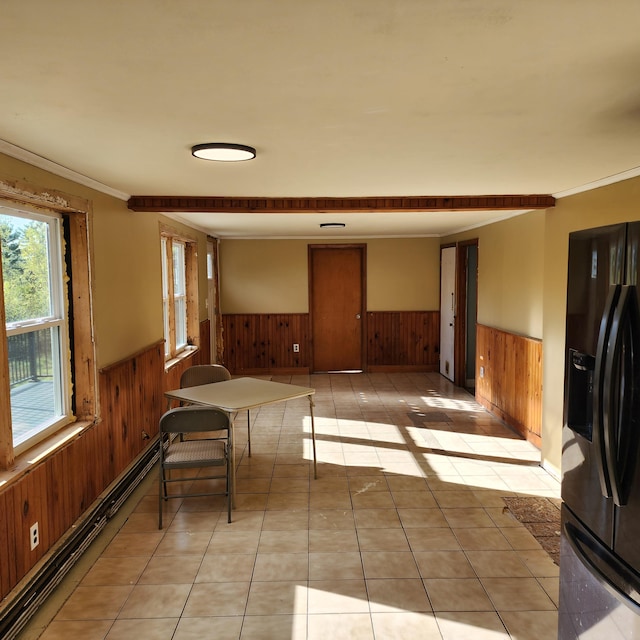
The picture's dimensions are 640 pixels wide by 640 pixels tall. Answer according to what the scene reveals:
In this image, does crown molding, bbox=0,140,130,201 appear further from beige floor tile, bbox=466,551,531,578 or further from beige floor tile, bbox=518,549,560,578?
beige floor tile, bbox=518,549,560,578

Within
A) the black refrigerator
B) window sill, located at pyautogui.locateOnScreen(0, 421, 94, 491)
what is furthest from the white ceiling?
window sill, located at pyautogui.locateOnScreen(0, 421, 94, 491)

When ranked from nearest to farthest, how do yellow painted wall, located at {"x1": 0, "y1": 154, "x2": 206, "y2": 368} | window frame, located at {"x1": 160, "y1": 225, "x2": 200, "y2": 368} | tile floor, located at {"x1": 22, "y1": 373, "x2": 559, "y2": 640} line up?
tile floor, located at {"x1": 22, "y1": 373, "x2": 559, "y2": 640} < yellow painted wall, located at {"x1": 0, "y1": 154, "x2": 206, "y2": 368} < window frame, located at {"x1": 160, "y1": 225, "x2": 200, "y2": 368}

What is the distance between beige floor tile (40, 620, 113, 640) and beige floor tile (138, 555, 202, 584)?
356mm

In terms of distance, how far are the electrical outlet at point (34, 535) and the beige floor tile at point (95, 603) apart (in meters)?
0.32

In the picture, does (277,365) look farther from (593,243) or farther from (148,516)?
(593,243)

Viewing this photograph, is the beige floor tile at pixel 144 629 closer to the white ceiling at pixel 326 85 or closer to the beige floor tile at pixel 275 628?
the beige floor tile at pixel 275 628

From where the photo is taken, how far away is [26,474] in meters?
2.57

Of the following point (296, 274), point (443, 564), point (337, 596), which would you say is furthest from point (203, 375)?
point (296, 274)

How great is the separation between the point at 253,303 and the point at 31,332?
5673 mm

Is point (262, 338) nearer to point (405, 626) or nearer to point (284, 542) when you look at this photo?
point (284, 542)

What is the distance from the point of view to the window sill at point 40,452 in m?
2.48

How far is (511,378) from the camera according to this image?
5.42 metres

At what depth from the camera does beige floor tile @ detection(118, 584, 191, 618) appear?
8.36ft

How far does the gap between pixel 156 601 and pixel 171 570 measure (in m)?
0.28
